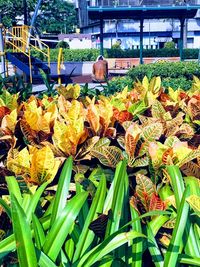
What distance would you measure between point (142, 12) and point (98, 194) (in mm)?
20448

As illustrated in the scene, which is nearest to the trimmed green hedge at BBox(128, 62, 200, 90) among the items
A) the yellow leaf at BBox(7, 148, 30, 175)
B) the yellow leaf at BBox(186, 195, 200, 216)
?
the yellow leaf at BBox(7, 148, 30, 175)

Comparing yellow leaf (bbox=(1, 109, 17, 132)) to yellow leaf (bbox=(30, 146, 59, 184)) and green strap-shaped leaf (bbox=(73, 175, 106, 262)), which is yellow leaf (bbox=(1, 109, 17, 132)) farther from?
green strap-shaped leaf (bbox=(73, 175, 106, 262))

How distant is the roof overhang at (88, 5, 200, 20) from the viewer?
779 inches

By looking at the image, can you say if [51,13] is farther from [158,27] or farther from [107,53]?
[107,53]

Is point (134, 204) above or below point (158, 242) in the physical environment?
above

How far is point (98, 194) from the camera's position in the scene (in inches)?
58.6

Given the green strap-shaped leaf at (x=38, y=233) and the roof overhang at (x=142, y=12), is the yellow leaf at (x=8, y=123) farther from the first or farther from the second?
the roof overhang at (x=142, y=12)

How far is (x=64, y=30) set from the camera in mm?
61219

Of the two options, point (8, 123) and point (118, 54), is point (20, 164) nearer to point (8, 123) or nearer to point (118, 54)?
point (8, 123)

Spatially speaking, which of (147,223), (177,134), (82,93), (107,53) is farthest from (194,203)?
(107,53)

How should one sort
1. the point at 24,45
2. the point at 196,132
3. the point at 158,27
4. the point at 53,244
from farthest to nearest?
the point at 158,27 → the point at 24,45 → the point at 196,132 → the point at 53,244

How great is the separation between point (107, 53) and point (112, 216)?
26.4 m

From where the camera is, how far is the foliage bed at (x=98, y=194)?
1315 mm

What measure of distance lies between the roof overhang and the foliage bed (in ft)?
59.5
